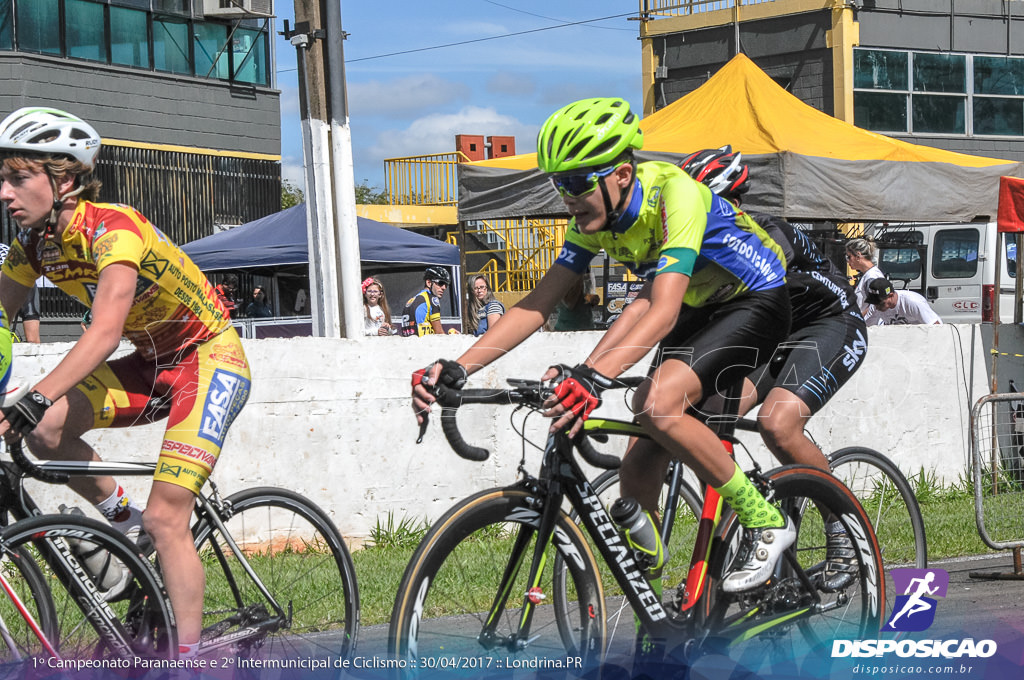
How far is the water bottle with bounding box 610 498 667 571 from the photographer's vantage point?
398cm

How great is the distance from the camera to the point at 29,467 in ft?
12.5

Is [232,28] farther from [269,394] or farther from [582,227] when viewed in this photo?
[582,227]

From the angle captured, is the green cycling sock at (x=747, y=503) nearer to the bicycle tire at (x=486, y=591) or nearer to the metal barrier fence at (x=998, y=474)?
the bicycle tire at (x=486, y=591)

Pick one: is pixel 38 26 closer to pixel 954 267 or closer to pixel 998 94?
pixel 954 267

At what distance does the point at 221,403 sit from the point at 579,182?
1424 millimetres

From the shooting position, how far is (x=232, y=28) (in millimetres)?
24391

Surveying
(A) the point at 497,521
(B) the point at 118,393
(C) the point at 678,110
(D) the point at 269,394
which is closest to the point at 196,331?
(B) the point at 118,393

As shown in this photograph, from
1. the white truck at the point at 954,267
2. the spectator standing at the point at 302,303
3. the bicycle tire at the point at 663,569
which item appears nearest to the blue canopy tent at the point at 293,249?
the spectator standing at the point at 302,303

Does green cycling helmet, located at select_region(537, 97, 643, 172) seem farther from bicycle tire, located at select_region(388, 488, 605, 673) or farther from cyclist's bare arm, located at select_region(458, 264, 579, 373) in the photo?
bicycle tire, located at select_region(388, 488, 605, 673)

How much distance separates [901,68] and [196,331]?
27.9 metres

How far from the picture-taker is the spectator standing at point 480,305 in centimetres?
1405

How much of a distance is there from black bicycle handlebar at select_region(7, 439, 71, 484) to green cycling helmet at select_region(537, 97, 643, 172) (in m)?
1.84

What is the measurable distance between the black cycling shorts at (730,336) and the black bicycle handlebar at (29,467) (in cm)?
210

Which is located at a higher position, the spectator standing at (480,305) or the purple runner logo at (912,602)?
the spectator standing at (480,305)
